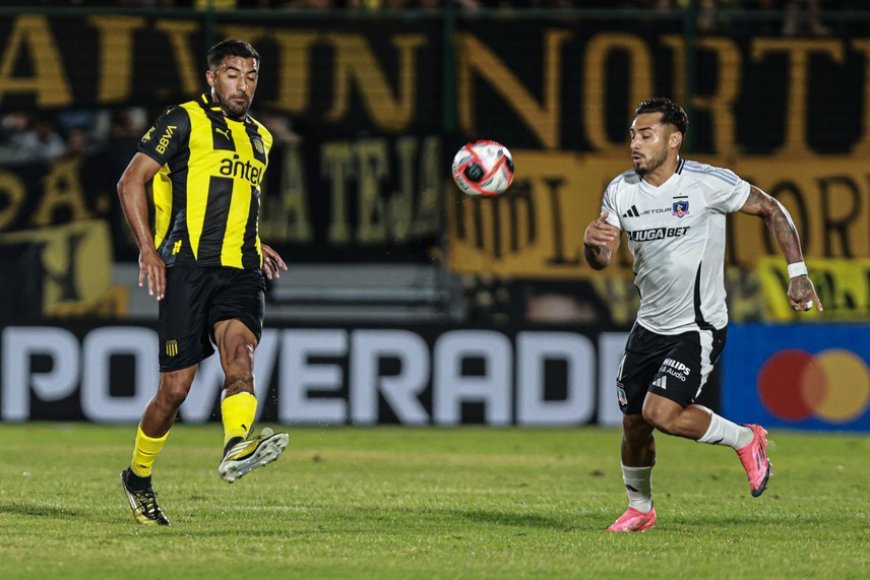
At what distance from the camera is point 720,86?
1691cm

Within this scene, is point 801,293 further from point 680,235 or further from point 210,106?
Answer: point 210,106

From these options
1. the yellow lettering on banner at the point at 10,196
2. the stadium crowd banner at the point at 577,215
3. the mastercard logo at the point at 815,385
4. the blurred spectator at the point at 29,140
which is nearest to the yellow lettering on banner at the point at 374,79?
the stadium crowd banner at the point at 577,215

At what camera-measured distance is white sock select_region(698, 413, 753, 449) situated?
7.61m

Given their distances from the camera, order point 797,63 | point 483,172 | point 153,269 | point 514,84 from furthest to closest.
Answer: point 797,63 → point 514,84 → point 483,172 → point 153,269

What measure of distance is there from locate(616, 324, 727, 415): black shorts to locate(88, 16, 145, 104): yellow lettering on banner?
33.6ft

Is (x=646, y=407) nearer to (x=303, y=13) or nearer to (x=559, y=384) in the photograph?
(x=559, y=384)

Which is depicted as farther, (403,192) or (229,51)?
(403,192)

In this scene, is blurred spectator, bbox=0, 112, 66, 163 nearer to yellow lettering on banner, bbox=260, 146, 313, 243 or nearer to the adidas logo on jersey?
yellow lettering on banner, bbox=260, 146, 313, 243

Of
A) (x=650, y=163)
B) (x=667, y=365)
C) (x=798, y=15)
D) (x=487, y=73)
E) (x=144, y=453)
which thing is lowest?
(x=144, y=453)

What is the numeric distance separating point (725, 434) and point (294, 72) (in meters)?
10.2

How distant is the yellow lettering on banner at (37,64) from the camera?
16766 mm

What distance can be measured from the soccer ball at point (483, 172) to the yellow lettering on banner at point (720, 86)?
8.15 metres

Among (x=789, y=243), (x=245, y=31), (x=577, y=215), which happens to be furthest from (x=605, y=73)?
(x=789, y=243)

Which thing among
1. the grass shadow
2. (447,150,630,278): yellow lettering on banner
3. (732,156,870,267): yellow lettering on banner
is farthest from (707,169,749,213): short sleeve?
(732,156,870,267): yellow lettering on banner
